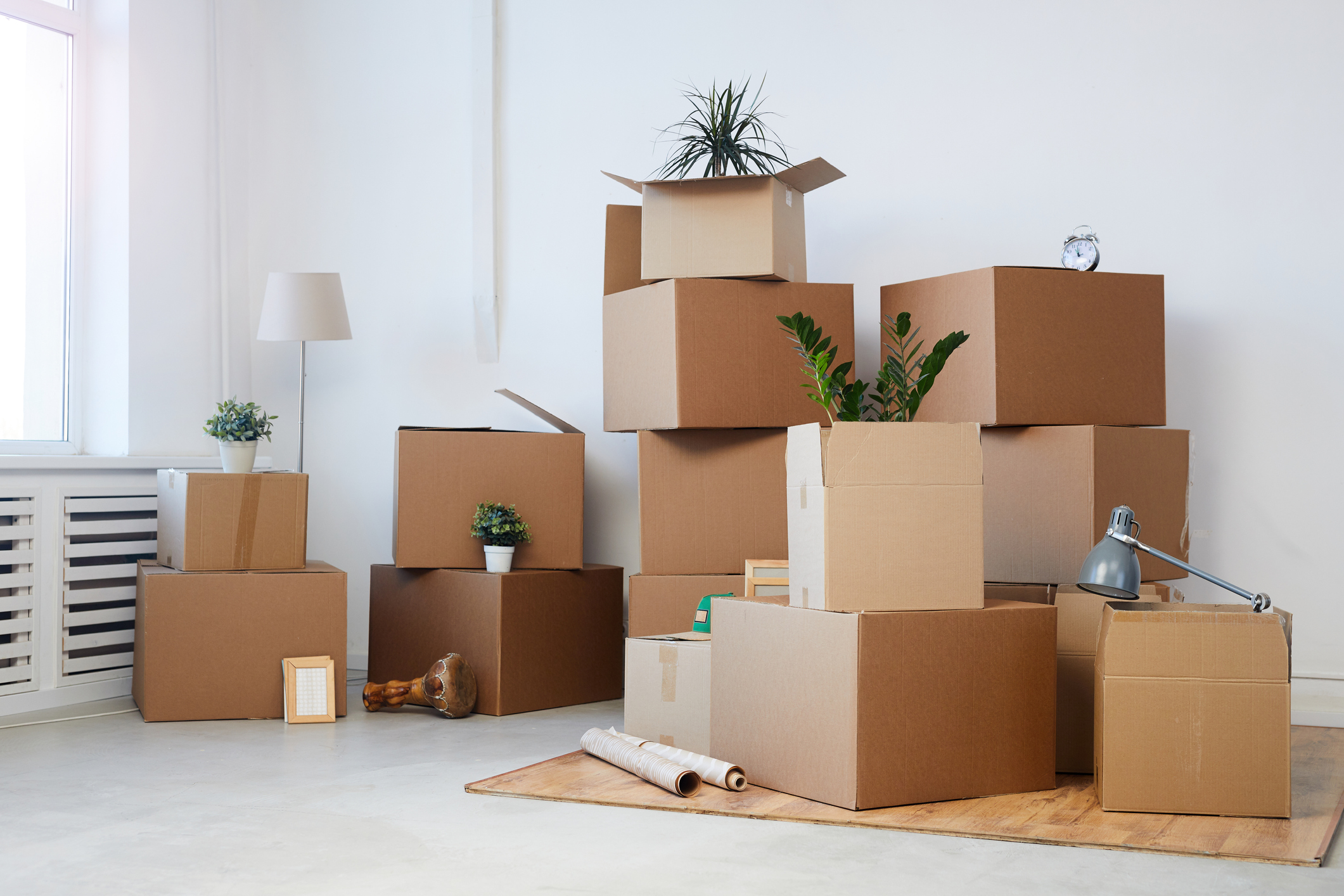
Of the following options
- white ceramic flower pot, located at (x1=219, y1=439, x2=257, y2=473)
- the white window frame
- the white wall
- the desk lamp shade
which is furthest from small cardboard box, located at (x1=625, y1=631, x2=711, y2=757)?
the white window frame

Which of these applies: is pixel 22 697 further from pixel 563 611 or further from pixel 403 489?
pixel 563 611

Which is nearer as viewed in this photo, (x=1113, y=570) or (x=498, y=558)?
(x=1113, y=570)

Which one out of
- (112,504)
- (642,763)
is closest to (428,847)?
(642,763)

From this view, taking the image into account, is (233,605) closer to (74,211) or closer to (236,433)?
(236,433)

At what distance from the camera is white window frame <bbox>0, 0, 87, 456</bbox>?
12.3 ft

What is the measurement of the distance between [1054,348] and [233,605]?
2262 mm

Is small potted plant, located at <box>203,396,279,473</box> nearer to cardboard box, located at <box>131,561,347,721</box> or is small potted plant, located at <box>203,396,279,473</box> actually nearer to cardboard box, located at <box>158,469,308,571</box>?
cardboard box, located at <box>158,469,308,571</box>

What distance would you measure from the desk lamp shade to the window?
3.19 m

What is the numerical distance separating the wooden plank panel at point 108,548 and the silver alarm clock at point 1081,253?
274 centimetres

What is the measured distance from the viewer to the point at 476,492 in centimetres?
333

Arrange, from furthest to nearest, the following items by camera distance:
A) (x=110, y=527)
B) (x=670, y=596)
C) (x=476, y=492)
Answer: (x=110, y=527) < (x=476, y=492) < (x=670, y=596)

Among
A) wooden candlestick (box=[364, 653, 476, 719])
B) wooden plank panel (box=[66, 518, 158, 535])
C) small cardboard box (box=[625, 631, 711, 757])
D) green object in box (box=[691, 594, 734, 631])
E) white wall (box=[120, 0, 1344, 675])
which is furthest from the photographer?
wooden plank panel (box=[66, 518, 158, 535])

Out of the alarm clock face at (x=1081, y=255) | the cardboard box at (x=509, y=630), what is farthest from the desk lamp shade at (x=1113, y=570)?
the cardboard box at (x=509, y=630)

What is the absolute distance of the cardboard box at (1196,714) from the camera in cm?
211
